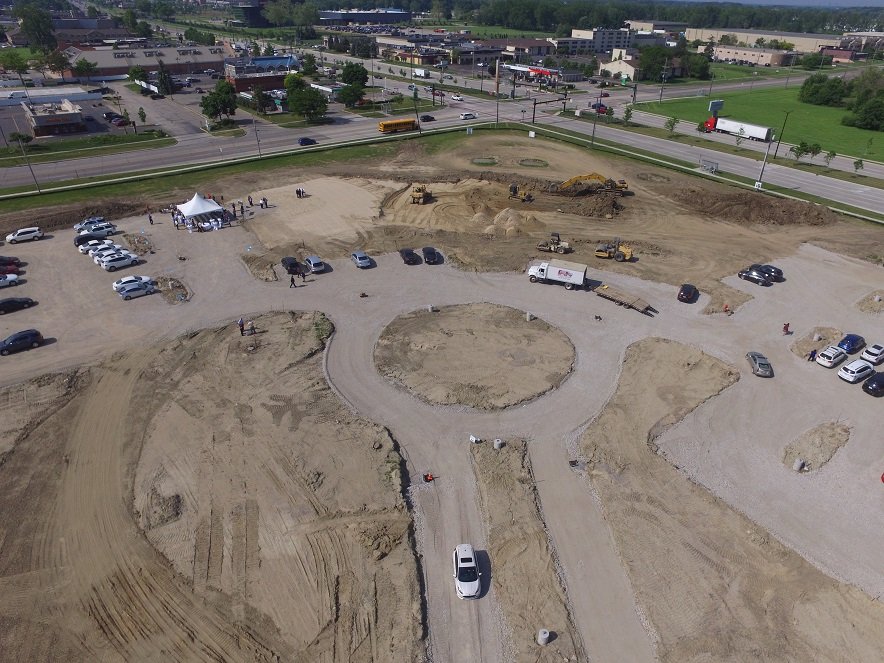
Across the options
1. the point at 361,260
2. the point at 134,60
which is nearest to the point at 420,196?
the point at 361,260

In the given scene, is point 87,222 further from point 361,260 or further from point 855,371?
point 855,371

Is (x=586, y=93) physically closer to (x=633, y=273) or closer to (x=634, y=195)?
(x=634, y=195)

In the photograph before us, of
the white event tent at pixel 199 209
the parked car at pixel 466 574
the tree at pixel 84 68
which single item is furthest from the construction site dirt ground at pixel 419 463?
the tree at pixel 84 68

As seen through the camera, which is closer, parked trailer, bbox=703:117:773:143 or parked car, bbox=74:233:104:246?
parked car, bbox=74:233:104:246

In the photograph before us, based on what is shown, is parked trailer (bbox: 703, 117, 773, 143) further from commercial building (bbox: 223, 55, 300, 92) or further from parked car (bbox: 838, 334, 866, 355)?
commercial building (bbox: 223, 55, 300, 92)

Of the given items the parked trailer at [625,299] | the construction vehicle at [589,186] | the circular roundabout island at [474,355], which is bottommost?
the circular roundabout island at [474,355]

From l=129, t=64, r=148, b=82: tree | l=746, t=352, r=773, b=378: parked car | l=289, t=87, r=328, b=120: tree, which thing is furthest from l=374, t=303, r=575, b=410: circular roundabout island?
l=129, t=64, r=148, b=82: tree

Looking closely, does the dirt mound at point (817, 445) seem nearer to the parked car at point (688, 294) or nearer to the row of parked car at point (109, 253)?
the parked car at point (688, 294)
